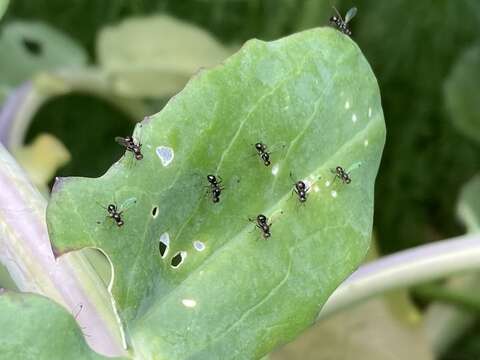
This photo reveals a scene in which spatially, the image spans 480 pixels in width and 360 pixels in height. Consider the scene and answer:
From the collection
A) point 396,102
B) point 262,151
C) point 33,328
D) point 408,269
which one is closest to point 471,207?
point 408,269

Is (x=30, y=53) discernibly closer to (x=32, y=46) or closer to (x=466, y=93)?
(x=32, y=46)

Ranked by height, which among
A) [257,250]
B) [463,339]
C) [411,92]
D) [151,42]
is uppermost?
[257,250]

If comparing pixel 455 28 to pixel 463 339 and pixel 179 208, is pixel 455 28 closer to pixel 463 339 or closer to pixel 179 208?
pixel 463 339

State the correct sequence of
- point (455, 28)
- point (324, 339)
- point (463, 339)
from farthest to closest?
point (455, 28), point (463, 339), point (324, 339)

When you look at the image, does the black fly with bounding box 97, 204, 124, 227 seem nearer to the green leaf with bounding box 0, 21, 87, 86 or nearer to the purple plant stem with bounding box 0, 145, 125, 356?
the purple plant stem with bounding box 0, 145, 125, 356

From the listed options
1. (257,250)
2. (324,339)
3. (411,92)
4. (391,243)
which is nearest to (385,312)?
(324,339)
